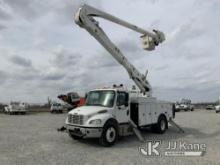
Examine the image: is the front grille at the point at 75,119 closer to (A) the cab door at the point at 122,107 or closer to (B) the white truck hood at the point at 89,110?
(B) the white truck hood at the point at 89,110

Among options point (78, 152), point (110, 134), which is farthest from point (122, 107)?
point (78, 152)

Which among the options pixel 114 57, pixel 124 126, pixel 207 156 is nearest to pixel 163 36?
pixel 114 57

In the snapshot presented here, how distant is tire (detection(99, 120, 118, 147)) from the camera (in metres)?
11.5

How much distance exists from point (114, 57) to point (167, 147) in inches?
258

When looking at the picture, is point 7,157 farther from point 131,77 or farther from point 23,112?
point 23,112

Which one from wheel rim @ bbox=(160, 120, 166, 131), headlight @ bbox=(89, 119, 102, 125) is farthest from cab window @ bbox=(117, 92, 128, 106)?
wheel rim @ bbox=(160, 120, 166, 131)

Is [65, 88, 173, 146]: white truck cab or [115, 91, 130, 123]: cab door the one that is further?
[115, 91, 130, 123]: cab door

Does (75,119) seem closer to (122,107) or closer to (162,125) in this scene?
(122,107)

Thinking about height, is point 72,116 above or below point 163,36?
below

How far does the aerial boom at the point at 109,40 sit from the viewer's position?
A: 14209 mm

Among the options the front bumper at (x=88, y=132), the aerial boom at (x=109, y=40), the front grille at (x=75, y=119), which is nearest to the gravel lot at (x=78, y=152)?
the front bumper at (x=88, y=132)

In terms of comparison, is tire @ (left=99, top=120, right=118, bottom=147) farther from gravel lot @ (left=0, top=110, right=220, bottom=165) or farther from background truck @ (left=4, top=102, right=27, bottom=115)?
background truck @ (left=4, top=102, right=27, bottom=115)

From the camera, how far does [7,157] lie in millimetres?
9422

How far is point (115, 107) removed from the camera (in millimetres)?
12422
